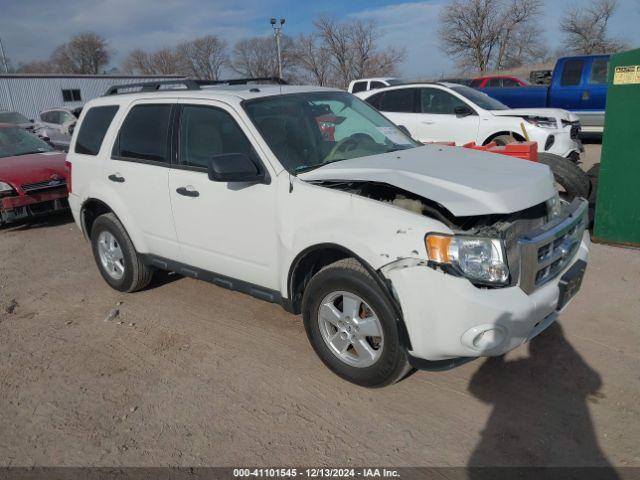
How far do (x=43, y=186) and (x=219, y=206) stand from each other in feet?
17.5

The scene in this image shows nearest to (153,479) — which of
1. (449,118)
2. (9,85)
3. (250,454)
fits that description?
(250,454)

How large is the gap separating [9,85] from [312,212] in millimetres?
35623

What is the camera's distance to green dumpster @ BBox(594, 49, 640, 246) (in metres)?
5.18

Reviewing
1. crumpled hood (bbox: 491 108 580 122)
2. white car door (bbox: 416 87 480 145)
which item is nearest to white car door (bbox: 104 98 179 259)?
white car door (bbox: 416 87 480 145)

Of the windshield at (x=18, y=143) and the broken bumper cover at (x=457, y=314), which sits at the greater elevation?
the windshield at (x=18, y=143)

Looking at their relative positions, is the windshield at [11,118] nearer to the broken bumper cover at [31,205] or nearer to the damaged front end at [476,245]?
the broken bumper cover at [31,205]

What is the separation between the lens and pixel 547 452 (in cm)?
275

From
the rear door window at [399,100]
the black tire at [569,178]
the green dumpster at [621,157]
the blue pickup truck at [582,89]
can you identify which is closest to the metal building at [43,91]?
the blue pickup truck at [582,89]

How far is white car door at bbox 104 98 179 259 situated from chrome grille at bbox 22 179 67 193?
12.3ft

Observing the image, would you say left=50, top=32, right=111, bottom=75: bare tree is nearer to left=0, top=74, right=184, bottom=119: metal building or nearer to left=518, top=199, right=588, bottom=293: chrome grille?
left=0, top=74, right=184, bottom=119: metal building

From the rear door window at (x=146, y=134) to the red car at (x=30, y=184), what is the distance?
12.6 ft

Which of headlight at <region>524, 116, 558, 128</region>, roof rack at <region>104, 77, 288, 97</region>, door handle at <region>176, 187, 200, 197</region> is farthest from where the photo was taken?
headlight at <region>524, 116, 558, 128</region>

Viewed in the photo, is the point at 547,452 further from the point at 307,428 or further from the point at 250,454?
the point at 250,454

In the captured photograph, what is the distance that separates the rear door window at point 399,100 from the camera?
953 cm
